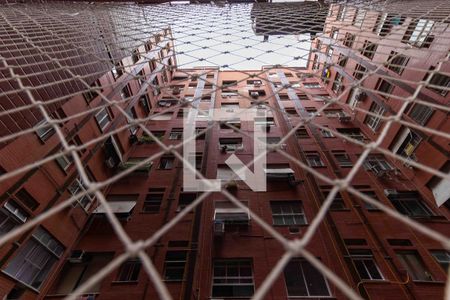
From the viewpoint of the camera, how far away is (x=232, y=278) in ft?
8.38

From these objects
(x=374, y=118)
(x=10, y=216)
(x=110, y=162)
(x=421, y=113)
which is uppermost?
(x=421, y=113)

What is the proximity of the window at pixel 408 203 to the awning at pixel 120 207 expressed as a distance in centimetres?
414

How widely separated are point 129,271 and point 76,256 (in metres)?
0.74

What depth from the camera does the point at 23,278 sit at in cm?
221

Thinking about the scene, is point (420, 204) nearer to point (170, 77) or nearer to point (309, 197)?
point (309, 197)

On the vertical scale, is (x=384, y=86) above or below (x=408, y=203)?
above

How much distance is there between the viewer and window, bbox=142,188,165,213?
335 cm

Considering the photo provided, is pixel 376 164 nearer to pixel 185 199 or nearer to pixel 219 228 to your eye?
pixel 219 228

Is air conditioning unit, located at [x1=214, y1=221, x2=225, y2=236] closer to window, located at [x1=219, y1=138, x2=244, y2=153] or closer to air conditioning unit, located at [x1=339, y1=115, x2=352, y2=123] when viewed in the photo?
window, located at [x1=219, y1=138, x2=244, y2=153]

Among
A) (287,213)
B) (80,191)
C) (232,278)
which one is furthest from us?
(287,213)

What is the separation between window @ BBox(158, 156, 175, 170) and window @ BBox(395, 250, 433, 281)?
12.3 feet

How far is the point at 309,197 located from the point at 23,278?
379 centimetres

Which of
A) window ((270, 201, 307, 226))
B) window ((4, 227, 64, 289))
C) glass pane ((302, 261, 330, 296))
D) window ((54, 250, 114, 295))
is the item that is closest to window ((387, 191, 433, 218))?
window ((270, 201, 307, 226))

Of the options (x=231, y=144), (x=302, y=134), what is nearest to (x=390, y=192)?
(x=302, y=134)
